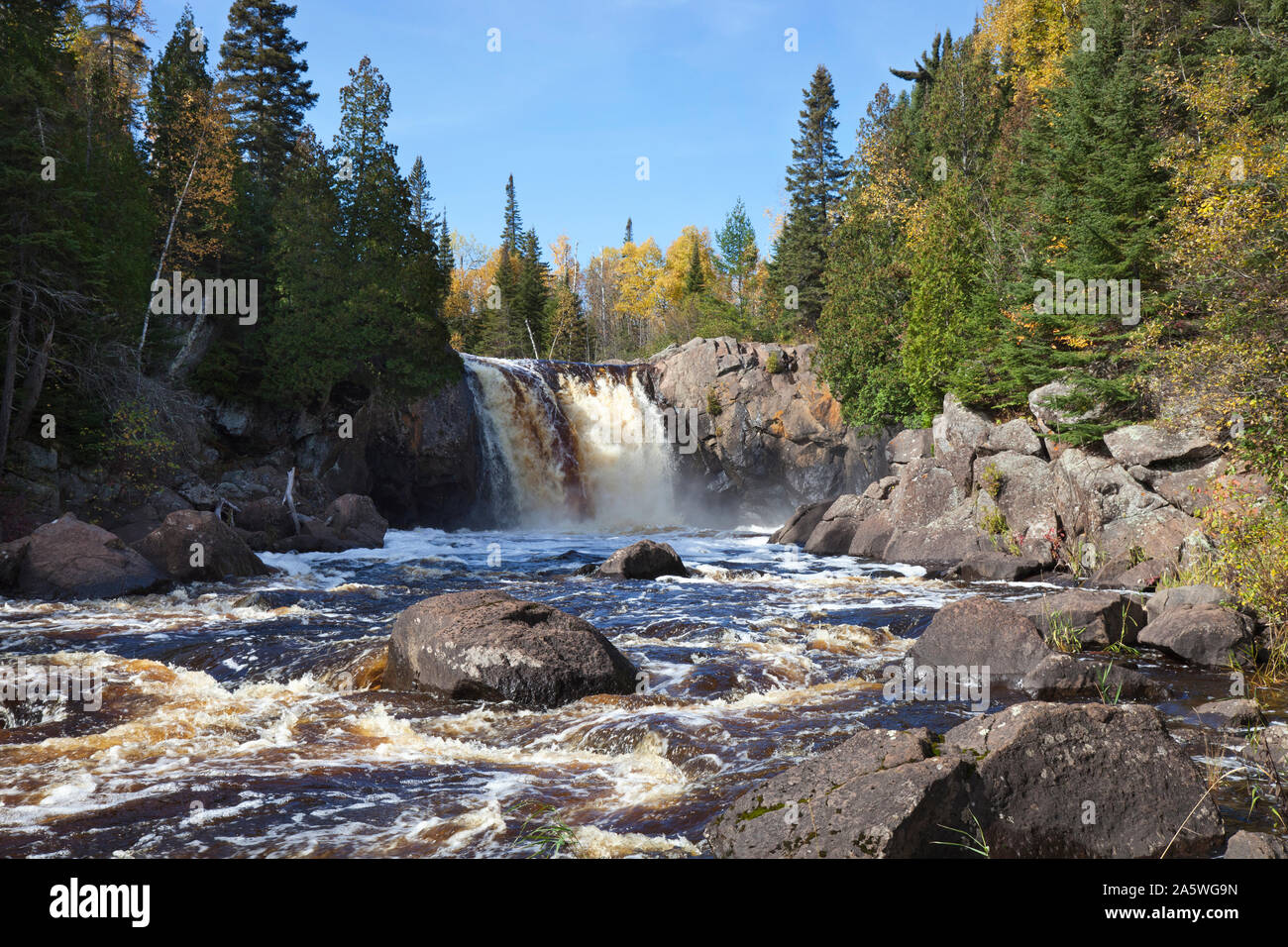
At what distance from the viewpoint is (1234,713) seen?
8.19 metres

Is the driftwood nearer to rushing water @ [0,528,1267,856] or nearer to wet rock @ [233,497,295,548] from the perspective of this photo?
wet rock @ [233,497,295,548]

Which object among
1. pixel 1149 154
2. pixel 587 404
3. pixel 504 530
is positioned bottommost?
pixel 504 530

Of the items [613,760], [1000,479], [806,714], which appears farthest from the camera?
[1000,479]

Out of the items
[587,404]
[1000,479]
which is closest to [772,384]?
[587,404]

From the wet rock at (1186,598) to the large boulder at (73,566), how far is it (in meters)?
18.8

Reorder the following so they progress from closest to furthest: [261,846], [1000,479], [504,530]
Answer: [261,846]
[1000,479]
[504,530]

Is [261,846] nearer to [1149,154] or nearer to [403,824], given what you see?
[403,824]

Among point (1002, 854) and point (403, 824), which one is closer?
point (1002, 854)

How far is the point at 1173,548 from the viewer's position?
56.0 feet

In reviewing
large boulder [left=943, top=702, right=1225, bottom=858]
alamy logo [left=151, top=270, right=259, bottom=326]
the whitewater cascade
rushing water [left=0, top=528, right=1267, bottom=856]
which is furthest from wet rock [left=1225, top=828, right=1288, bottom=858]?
the whitewater cascade

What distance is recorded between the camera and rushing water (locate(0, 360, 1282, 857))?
20.3ft

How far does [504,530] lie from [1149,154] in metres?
26.4

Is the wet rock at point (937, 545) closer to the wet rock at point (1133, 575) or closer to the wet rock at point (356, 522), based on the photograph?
the wet rock at point (1133, 575)

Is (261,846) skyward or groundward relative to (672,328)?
groundward
